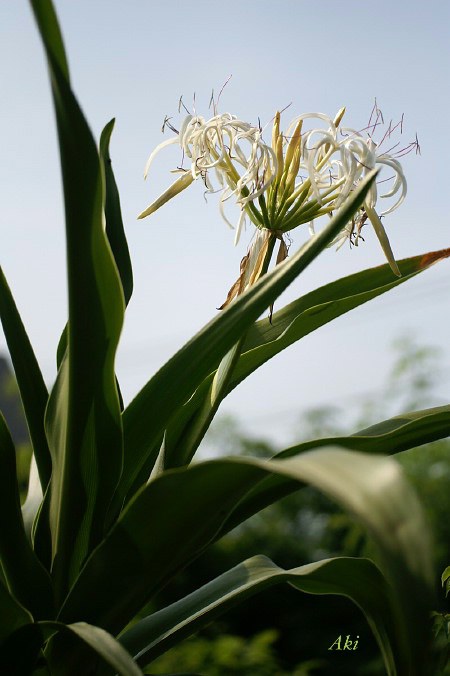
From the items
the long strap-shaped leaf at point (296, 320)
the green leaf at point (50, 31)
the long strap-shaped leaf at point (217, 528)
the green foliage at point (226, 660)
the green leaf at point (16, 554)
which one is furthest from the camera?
the green foliage at point (226, 660)

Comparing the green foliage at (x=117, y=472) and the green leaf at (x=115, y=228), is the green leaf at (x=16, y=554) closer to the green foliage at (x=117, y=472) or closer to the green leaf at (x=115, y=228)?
the green foliage at (x=117, y=472)

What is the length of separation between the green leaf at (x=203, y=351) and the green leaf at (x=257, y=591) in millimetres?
137

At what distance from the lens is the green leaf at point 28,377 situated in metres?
0.70

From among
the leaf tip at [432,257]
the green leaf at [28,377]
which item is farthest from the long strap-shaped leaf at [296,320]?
the green leaf at [28,377]

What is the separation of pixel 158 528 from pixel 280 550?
3.56 meters

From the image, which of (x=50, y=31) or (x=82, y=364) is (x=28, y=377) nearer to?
(x=82, y=364)

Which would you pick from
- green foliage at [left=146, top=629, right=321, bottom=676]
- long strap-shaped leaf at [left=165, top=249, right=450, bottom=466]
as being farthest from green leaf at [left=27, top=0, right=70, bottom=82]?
green foliage at [left=146, top=629, right=321, bottom=676]

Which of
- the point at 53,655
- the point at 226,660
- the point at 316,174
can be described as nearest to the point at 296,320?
the point at 316,174

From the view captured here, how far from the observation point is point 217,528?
61cm

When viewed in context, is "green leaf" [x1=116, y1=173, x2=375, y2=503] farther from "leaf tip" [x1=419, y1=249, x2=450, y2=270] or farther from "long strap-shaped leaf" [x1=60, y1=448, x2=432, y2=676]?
"leaf tip" [x1=419, y1=249, x2=450, y2=270]

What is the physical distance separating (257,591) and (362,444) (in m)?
0.15

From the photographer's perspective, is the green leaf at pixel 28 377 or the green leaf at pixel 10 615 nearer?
the green leaf at pixel 10 615

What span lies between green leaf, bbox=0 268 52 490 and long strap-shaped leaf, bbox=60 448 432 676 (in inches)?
5.8

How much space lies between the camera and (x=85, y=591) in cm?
59
